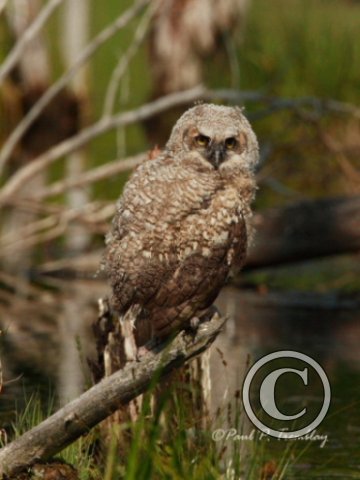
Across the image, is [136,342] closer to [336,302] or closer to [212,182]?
[212,182]

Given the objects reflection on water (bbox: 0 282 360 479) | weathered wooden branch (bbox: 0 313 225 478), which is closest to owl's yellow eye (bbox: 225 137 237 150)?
weathered wooden branch (bbox: 0 313 225 478)

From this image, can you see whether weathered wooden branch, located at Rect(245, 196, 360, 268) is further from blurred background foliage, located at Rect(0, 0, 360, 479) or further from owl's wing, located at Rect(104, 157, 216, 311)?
owl's wing, located at Rect(104, 157, 216, 311)

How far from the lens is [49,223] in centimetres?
1405

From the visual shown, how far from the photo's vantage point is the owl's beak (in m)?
6.71

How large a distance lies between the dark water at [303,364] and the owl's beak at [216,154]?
3.02ft

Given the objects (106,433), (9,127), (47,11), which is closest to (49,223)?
(47,11)

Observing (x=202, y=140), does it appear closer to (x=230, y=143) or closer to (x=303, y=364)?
(x=230, y=143)

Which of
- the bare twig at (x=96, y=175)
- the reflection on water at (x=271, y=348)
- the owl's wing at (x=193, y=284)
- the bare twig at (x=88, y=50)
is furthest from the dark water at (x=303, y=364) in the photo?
the bare twig at (x=88, y=50)

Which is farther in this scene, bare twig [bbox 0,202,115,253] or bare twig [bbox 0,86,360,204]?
bare twig [bbox 0,202,115,253]

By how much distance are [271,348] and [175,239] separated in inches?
213

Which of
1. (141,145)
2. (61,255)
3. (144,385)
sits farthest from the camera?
(141,145)

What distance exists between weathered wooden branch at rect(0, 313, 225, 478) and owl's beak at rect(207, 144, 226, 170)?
840 mm

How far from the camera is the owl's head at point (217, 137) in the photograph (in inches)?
265

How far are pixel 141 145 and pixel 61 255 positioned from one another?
32.1ft
